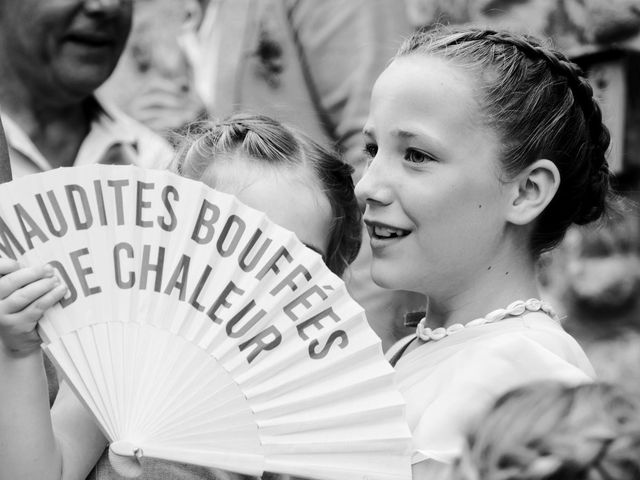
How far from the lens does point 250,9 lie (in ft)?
13.0

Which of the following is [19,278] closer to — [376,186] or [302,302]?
[302,302]

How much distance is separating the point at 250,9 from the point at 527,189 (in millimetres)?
2224

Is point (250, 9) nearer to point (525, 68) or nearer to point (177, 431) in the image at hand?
point (525, 68)

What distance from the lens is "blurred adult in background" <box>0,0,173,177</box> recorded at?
3141mm

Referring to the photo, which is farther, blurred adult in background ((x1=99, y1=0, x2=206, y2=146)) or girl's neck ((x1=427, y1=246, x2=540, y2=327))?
blurred adult in background ((x1=99, y1=0, x2=206, y2=146))

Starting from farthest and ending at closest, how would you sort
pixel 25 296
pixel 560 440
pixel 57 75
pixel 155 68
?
pixel 155 68, pixel 57 75, pixel 25 296, pixel 560 440

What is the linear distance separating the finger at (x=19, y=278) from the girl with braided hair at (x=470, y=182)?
25.1 inches

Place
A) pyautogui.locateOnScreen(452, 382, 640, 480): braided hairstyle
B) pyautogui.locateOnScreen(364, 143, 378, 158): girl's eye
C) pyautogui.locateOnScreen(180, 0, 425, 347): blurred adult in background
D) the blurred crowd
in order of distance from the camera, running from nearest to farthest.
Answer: pyautogui.locateOnScreen(452, 382, 640, 480): braided hairstyle → pyautogui.locateOnScreen(364, 143, 378, 158): girl's eye → the blurred crowd → pyautogui.locateOnScreen(180, 0, 425, 347): blurred adult in background

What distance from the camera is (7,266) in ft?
5.23

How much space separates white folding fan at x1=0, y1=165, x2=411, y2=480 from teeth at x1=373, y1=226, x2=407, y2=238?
0.30 meters

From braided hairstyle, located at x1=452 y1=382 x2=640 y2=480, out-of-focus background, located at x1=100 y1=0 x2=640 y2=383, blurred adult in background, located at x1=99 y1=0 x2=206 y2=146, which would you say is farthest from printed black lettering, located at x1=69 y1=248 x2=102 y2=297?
blurred adult in background, located at x1=99 y1=0 x2=206 y2=146

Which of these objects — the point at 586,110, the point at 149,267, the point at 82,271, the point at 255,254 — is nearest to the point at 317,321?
the point at 255,254

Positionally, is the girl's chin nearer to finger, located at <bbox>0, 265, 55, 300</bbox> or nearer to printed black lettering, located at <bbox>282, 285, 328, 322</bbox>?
printed black lettering, located at <bbox>282, 285, 328, 322</bbox>

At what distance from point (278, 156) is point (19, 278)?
0.71 meters
